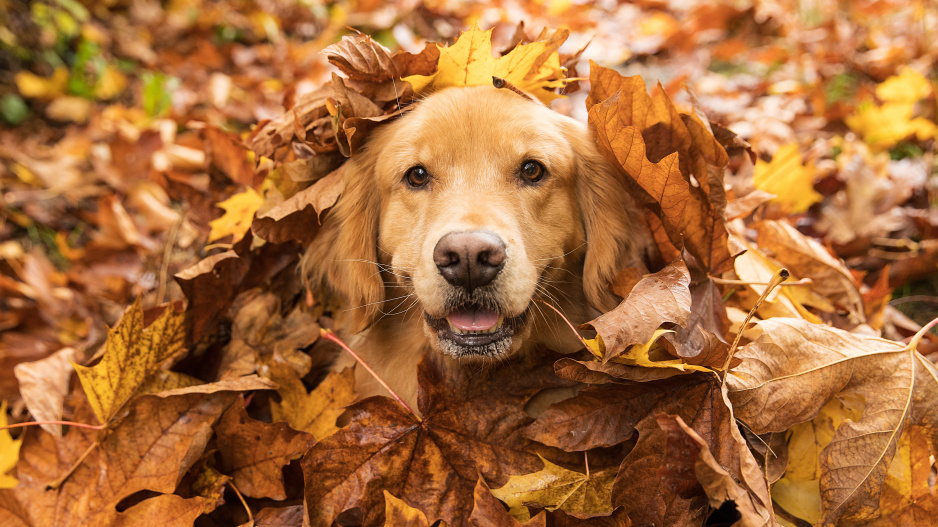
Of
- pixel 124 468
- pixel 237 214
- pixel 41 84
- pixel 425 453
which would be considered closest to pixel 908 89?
pixel 425 453

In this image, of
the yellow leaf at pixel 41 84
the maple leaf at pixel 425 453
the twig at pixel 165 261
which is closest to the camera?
the maple leaf at pixel 425 453

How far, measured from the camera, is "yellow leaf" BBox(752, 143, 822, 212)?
3.29 metres

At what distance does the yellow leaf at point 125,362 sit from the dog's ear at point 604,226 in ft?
5.15

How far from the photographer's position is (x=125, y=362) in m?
2.06

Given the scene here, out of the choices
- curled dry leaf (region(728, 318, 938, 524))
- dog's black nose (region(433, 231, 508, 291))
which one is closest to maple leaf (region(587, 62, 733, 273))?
curled dry leaf (region(728, 318, 938, 524))

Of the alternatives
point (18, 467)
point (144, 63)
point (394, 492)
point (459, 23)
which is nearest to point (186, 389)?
point (18, 467)

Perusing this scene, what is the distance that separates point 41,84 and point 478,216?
216 inches

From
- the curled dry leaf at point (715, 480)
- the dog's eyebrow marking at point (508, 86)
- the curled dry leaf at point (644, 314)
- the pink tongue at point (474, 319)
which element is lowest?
the curled dry leaf at point (715, 480)

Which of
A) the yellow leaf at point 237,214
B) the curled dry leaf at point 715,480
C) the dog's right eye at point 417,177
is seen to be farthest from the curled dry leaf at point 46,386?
the curled dry leaf at point 715,480

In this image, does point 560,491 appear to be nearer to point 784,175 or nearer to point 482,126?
point 482,126

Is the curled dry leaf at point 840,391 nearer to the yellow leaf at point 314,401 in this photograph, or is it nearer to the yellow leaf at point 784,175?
the yellow leaf at point 314,401

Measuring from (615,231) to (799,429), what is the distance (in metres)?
0.87

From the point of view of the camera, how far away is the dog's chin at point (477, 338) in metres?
1.96

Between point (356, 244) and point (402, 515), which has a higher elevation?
point (356, 244)
